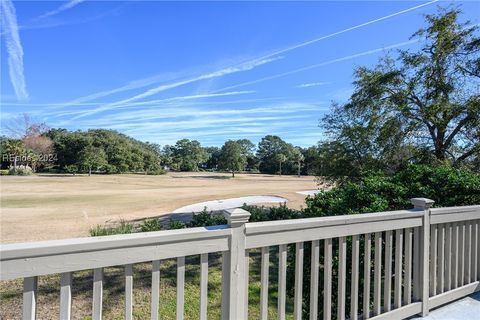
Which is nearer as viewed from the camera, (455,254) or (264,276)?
(264,276)

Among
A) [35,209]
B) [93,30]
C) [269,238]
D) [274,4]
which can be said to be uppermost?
[93,30]

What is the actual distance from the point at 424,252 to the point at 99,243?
247 cm

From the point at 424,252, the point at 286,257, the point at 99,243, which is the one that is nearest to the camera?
the point at 99,243

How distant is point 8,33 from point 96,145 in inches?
1787

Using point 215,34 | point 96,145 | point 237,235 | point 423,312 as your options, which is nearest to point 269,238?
point 237,235

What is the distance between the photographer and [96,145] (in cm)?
5712

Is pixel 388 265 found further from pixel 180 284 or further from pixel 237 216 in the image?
pixel 180 284

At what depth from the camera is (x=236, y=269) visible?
6.06 feet

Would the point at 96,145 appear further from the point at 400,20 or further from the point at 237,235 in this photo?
the point at 237,235

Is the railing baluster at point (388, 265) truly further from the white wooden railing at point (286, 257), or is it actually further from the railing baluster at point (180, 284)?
the railing baluster at point (180, 284)

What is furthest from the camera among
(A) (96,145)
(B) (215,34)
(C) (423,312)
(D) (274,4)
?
(A) (96,145)

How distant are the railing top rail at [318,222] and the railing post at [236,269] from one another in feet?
0.23

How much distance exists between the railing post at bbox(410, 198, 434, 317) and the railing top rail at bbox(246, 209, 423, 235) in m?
0.07

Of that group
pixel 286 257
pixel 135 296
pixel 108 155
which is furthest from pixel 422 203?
pixel 108 155
